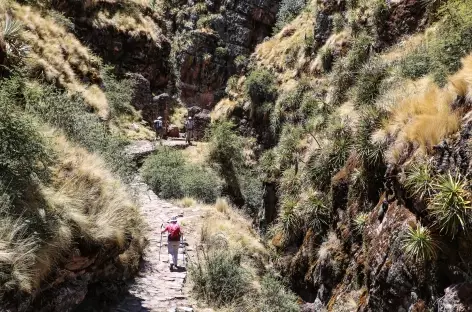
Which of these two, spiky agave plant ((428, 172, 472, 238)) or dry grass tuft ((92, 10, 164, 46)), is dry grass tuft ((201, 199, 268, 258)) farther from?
dry grass tuft ((92, 10, 164, 46))

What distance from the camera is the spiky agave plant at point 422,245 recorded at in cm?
730

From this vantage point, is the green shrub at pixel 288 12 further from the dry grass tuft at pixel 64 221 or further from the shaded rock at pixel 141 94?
the dry grass tuft at pixel 64 221

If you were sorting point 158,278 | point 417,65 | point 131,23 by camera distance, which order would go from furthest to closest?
1. point 131,23
2. point 417,65
3. point 158,278

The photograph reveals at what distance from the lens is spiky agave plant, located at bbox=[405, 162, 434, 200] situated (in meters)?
7.71

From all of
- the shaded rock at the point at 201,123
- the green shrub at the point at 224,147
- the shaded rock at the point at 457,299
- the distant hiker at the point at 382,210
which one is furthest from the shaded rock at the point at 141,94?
the shaded rock at the point at 457,299

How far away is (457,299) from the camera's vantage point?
660 centimetres

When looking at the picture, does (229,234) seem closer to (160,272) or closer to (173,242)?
(173,242)

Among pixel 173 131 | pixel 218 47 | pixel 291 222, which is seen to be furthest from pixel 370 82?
pixel 218 47

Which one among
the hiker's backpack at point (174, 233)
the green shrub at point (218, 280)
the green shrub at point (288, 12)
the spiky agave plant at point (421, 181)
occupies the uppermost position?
the green shrub at point (288, 12)

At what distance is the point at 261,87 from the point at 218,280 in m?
19.1

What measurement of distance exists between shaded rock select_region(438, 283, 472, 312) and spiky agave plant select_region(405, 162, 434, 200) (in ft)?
5.41

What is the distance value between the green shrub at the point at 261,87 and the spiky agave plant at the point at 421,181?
62.2ft

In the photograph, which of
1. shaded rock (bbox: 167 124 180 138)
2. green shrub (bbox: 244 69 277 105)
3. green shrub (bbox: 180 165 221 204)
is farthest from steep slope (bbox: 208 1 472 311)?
shaded rock (bbox: 167 124 180 138)

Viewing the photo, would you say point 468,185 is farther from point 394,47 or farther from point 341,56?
point 341,56
